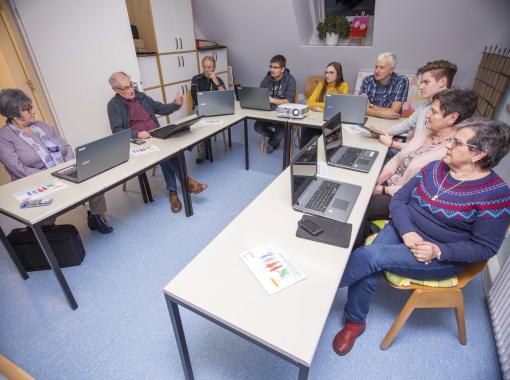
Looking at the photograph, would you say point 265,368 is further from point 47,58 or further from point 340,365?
point 47,58

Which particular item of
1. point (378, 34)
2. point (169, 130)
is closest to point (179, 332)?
point (169, 130)

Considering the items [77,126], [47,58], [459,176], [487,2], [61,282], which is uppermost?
[487,2]

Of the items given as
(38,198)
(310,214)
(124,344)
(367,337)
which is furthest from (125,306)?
(367,337)

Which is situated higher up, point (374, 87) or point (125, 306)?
point (374, 87)

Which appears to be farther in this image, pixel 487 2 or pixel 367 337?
pixel 487 2

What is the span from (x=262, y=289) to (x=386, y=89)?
8.66 ft

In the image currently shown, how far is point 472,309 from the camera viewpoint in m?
1.72

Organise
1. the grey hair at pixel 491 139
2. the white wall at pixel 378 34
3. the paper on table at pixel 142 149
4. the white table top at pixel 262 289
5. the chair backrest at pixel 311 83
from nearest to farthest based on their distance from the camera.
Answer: the white table top at pixel 262 289, the grey hair at pixel 491 139, the paper on table at pixel 142 149, the white wall at pixel 378 34, the chair backrest at pixel 311 83

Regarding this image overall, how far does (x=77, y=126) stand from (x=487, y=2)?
16.8ft

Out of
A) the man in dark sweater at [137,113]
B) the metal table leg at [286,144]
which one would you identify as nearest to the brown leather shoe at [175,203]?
the man in dark sweater at [137,113]

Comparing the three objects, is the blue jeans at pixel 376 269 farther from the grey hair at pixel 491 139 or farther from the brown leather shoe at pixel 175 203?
the brown leather shoe at pixel 175 203

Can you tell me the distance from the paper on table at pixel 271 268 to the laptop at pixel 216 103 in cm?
221

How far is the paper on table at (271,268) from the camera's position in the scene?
1032 mm

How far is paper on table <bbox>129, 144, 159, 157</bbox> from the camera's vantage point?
221 cm
